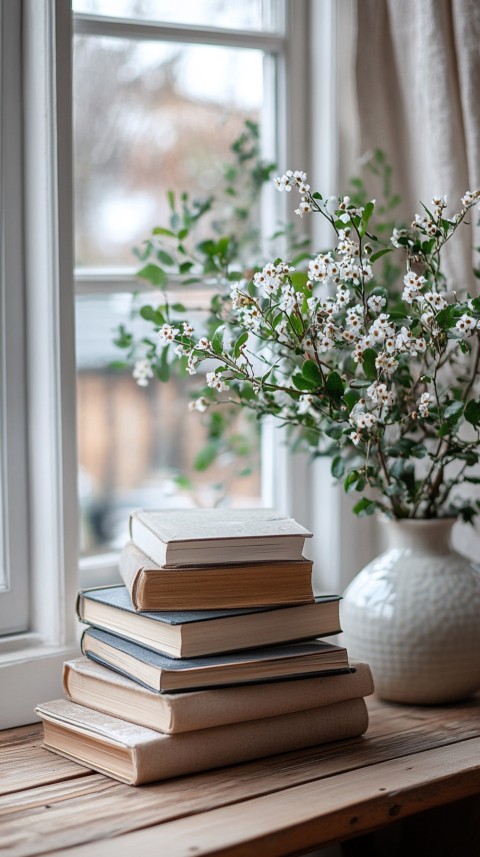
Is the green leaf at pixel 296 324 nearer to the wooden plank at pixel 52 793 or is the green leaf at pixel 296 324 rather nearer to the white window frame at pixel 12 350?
the white window frame at pixel 12 350

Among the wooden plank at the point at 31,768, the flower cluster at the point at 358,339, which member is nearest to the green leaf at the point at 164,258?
the flower cluster at the point at 358,339

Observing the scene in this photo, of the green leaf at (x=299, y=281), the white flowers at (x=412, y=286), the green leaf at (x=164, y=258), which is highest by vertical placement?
the green leaf at (x=164, y=258)

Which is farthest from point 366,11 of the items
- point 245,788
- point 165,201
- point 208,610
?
point 245,788

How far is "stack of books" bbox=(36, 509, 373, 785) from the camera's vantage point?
109 centimetres

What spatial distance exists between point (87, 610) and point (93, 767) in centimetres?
20

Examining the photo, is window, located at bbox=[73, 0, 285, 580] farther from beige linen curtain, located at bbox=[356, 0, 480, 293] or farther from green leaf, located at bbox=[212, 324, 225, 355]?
green leaf, located at bbox=[212, 324, 225, 355]

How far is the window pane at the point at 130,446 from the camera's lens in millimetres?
1545

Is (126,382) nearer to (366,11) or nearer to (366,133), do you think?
(366,133)

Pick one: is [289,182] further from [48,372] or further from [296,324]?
[48,372]

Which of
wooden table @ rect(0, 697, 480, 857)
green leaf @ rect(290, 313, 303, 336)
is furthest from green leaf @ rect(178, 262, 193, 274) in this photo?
wooden table @ rect(0, 697, 480, 857)

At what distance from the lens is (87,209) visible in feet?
5.11

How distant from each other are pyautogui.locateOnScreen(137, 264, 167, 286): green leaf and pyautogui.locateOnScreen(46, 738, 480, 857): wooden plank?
27.9 inches

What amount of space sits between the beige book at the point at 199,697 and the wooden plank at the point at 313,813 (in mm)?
96

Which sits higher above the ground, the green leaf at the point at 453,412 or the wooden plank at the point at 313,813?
the green leaf at the point at 453,412
